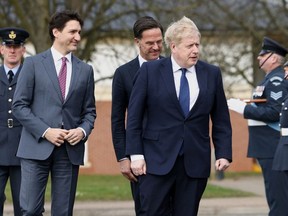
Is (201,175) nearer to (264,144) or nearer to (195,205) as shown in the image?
(195,205)

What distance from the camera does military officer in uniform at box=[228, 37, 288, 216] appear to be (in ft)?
35.7

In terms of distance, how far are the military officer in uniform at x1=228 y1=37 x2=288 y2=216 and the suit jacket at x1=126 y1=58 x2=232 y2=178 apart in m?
3.09

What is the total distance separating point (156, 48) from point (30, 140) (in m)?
1.40

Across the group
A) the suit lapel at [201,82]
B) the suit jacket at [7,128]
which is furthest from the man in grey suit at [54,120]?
the suit jacket at [7,128]

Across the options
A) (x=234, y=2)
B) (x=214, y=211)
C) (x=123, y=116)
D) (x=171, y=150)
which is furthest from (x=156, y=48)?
(x=234, y=2)

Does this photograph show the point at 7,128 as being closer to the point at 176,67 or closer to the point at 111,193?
the point at 176,67

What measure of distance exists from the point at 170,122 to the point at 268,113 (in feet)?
11.3

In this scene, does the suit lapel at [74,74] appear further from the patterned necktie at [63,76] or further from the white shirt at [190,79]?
the white shirt at [190,79]

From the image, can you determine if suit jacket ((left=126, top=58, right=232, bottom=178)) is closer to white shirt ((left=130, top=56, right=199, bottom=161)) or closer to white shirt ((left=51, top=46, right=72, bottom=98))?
white shirt ((left=130, top=56, right=199, bottom=161))

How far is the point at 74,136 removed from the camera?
806 centimetres

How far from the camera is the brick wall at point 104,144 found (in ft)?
93.0

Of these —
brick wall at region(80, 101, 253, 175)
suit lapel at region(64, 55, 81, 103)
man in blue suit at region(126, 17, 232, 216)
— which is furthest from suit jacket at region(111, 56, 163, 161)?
brick wall at region(80, 101, 253, 175)

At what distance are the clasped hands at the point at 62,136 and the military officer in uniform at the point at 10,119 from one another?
150 centimetres

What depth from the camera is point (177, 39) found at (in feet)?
25.2
